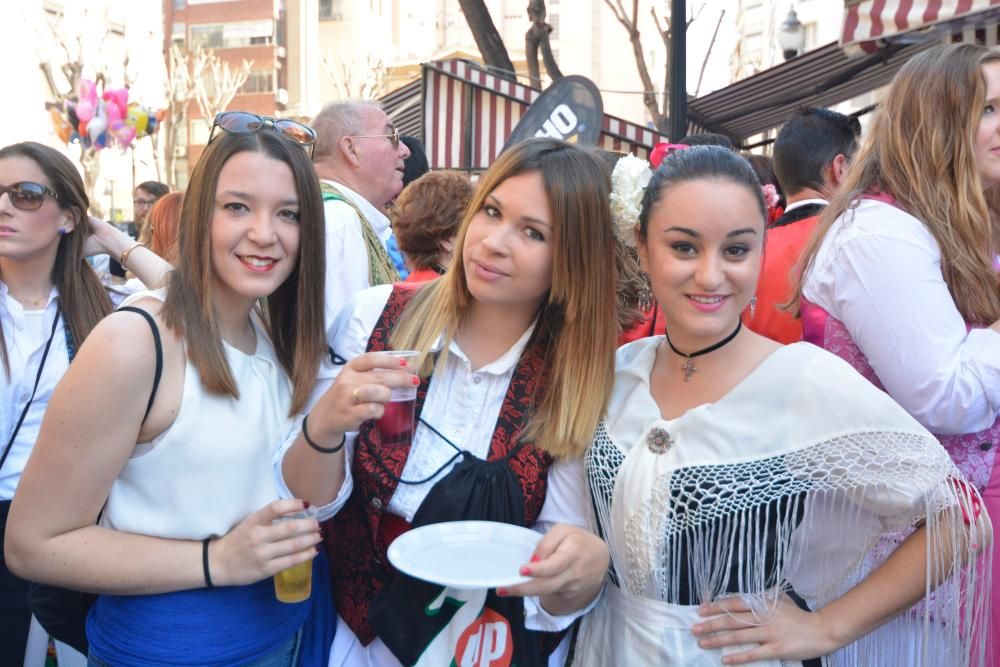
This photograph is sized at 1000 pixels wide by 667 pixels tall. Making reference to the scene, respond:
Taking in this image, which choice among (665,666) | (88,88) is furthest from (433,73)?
(665,666)

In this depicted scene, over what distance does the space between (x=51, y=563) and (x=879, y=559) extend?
178cm

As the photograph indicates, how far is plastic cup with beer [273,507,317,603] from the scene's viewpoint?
6.18ft

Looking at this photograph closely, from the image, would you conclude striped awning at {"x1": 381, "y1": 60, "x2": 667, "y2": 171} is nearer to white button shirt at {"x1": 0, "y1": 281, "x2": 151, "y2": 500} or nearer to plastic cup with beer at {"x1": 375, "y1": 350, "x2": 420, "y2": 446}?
white button shirt at {"x1": 0, "y1": 281, "x2": 151, "y2": 500}

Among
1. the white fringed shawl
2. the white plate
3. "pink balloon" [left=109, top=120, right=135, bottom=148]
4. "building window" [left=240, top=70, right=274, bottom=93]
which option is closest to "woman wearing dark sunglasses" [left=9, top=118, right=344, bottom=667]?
the white plate

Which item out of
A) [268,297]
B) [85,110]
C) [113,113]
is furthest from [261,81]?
[268,297]

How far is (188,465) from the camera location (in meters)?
Answer: 1.84

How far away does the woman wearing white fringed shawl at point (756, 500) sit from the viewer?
5.79 ft

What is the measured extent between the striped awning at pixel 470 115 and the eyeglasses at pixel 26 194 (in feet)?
24.7

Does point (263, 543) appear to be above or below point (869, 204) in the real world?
below

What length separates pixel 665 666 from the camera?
6.07 ft

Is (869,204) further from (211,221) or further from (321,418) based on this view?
(211,221)

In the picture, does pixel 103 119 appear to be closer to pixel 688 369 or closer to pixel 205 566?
pixel 205 566

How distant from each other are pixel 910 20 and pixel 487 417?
3799 mm

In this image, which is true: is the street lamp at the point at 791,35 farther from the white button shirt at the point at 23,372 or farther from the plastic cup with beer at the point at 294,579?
the plastic cup with beer at the point at 294,579
